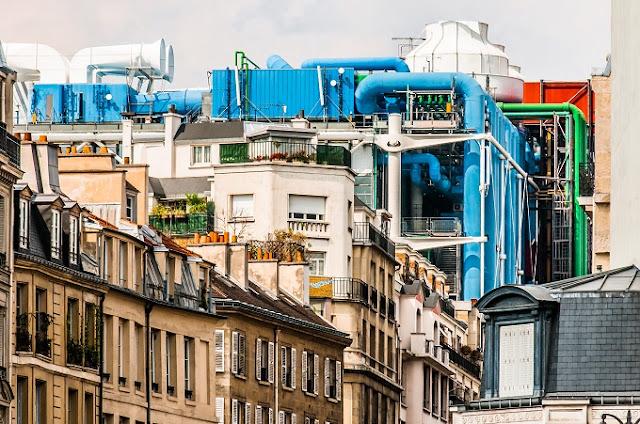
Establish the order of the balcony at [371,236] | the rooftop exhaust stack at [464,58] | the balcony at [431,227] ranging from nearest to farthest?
1. the balcony at [371,236]
2. the balcony at [431,227]
3. the rooftop exhaust stack at [464,58]

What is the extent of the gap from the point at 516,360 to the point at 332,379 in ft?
147

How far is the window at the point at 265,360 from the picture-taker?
321 ft

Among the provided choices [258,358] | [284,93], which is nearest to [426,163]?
[284,93]

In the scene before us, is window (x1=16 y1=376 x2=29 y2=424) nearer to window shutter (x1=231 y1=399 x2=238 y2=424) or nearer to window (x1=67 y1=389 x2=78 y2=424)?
window (x1=67 y1=389 x2=78 y2=424)

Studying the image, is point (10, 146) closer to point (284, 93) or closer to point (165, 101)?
point (284, 93)

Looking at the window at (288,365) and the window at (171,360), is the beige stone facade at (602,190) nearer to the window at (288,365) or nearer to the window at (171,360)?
the window at (171,360)

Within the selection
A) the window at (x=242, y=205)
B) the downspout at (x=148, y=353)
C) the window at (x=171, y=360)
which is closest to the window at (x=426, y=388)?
the window at (x=242, y=205)

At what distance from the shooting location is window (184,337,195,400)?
287ft

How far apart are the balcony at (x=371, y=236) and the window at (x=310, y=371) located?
19.2 meters

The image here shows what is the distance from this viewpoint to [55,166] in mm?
82438

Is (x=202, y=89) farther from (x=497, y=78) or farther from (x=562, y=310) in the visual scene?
(x=562, y=310)

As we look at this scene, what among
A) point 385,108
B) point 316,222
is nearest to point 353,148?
point 385,108

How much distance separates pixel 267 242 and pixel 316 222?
5.57m

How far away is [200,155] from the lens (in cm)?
15300
